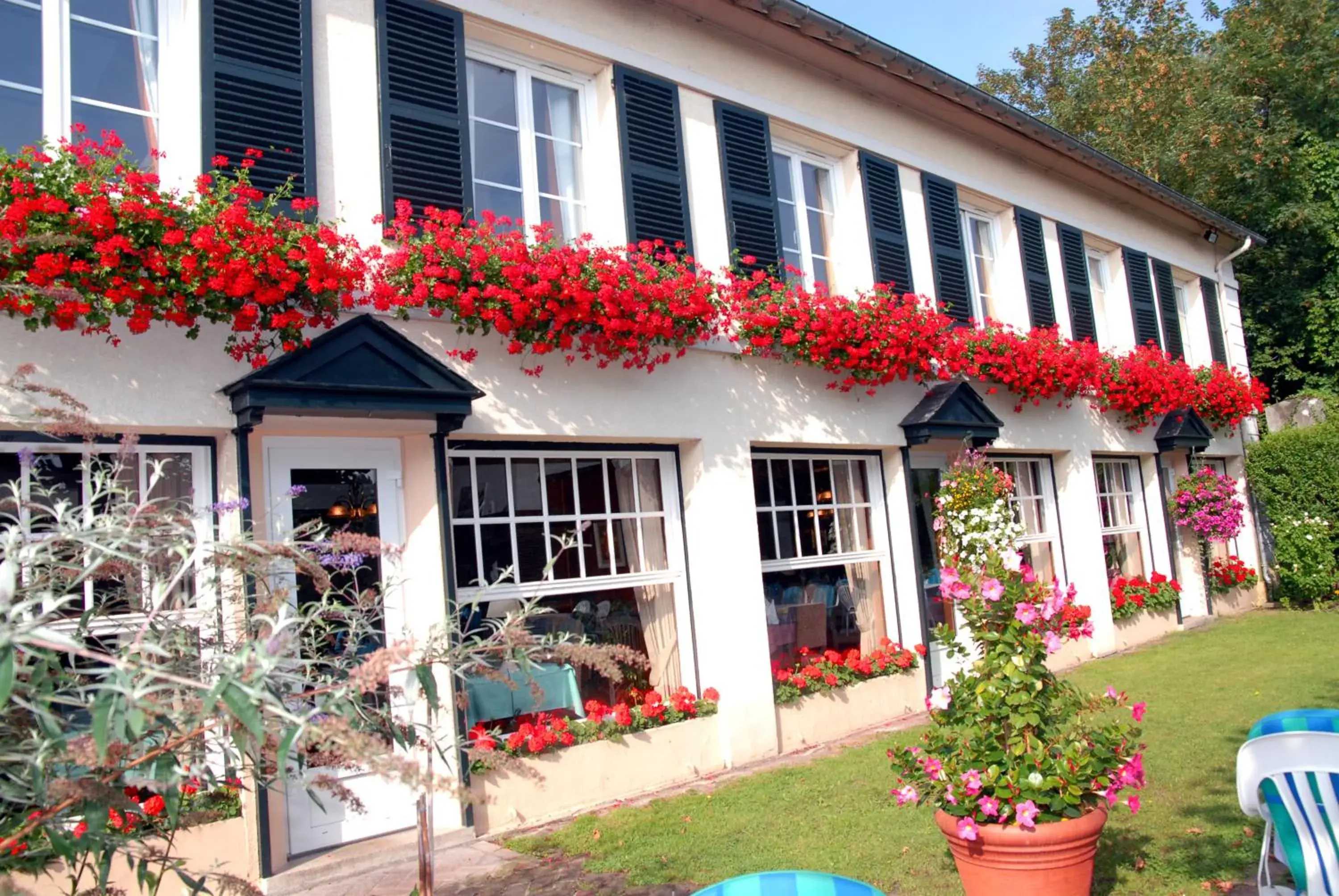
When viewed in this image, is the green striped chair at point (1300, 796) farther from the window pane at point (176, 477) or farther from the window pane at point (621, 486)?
the window pane at point (176, 477)

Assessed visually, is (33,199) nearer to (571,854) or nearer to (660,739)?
(571,854)

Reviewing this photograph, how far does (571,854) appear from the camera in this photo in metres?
5.31

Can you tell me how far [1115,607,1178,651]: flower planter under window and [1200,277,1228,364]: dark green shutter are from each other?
15.4 feet

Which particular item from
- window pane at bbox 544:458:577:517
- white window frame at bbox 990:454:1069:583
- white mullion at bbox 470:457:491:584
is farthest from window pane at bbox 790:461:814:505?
white window frame at bbox 990:454:1069:583

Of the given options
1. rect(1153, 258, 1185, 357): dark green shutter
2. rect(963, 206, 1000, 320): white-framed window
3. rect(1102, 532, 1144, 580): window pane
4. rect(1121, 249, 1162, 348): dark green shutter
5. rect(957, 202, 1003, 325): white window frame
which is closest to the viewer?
rect(957, 202, 1003, 325): white window frame

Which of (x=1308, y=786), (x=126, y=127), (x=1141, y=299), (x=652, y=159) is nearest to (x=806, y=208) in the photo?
(x=652, y=159)

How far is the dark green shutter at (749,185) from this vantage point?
7.99m

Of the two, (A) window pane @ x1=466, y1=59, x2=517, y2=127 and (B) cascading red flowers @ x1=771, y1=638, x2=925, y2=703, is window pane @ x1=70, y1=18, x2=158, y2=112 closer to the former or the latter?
(A) window pane @ x1=466, y1=59, x2=517, y2=127

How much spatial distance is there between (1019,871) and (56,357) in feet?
15.6

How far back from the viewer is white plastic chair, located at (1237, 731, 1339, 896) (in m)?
3.16

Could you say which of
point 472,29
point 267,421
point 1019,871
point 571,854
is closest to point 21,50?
point 267,421

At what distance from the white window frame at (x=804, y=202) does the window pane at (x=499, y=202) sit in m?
2.65

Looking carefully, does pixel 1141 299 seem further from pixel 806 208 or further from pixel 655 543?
pixel 655 543

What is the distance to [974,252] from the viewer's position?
1096 cm
